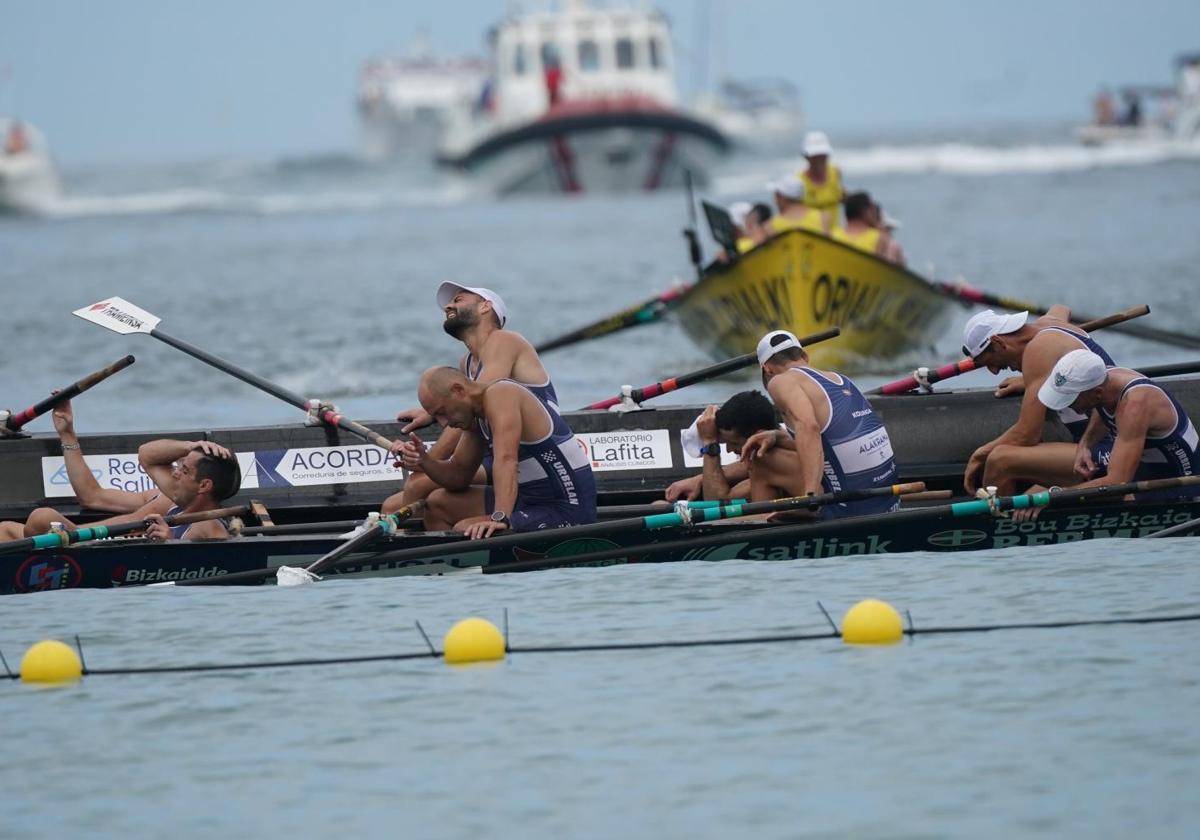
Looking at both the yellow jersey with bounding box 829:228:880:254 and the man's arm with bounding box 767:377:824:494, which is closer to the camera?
the man's arm with bounding box 767:377:824:494

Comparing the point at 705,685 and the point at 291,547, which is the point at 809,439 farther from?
the point at 291,547

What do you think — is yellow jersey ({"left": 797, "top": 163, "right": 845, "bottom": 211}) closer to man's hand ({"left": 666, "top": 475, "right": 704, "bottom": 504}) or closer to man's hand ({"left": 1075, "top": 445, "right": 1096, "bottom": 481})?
man's hand ({"left": 666, "top": 475, "right": 704, "bottom": 504})

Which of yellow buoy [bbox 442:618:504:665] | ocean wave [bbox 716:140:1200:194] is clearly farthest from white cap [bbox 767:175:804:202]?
ocean wave [bbox 716:140:1200:194]

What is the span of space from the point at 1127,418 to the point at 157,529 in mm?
4975

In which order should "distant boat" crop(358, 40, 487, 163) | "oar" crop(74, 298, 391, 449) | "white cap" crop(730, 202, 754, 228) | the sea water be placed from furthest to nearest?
1. "distant boat" crop(358, 40, 487, 163)
2. "white cap" crop(730, 202, 754, 228)
3. "oar" crop(74, 298, 391, 449)
4. the sea water

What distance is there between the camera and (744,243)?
→ 18969 mm

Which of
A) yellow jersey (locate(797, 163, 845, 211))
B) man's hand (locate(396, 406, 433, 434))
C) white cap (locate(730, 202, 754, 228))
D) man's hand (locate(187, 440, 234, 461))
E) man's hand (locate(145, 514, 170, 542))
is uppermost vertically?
yellow jersey (locate(797, 163, 845, 211))

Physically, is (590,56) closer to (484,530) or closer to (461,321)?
(461,321)

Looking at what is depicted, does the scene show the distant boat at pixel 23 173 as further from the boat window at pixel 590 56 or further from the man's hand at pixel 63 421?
the man's hand at pixel 63 421

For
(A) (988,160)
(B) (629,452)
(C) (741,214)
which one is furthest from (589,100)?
(B) (629,452)

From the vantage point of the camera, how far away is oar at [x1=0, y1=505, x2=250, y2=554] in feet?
32.7

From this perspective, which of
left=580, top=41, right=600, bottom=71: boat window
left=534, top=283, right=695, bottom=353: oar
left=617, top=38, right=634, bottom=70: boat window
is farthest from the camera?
left=617, top=38, right=634, bottom=70: boat window

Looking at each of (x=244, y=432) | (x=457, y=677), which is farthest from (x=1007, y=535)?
(x=244, y=432)

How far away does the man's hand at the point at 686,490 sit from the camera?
11.1 meters
